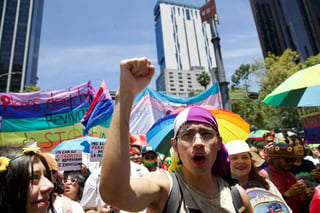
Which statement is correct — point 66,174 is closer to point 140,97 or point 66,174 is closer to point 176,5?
point 140,97

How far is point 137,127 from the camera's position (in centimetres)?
750

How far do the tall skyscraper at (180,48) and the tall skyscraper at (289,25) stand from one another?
281 feet

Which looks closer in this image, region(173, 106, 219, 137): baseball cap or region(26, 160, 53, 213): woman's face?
region(173, 106, 219, 137): baseball cap

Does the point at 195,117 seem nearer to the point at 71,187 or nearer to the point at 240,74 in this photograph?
the point at 71,187

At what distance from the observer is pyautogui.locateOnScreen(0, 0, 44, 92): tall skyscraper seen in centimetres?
7444

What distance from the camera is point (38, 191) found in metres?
1.55

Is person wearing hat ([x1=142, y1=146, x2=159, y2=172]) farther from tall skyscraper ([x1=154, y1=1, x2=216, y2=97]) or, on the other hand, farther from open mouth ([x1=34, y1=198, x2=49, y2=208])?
tall skyscraper ([x1=154, y1=1, x2=216, y2=97])

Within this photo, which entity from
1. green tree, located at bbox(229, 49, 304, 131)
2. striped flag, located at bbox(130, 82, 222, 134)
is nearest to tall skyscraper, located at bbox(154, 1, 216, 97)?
green tree, located at bbox(229, 49, 304, 131)

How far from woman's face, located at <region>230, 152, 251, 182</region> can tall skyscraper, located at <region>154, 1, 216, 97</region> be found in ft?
415

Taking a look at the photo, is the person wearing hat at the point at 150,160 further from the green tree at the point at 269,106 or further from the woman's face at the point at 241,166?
the green tree at the point at 269,106

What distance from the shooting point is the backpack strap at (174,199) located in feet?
3.80

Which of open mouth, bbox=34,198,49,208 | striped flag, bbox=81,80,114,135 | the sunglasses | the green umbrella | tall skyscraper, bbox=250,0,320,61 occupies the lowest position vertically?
open mouth, bbox=34,198,49,208

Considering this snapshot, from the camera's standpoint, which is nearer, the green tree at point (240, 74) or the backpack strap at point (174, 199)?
the backpack strap at point (174, 199)

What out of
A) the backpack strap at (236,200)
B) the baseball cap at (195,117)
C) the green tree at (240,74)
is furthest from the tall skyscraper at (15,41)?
the backpack strap at (236,200)
